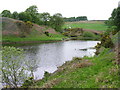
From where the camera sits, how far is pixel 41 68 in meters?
34.2

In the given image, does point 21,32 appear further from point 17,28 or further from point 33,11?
point 33,11

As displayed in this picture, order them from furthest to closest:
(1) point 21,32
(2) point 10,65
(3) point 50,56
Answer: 1. (1) point 21,32
2. (3) point 50,56
3. (2) point 10,65

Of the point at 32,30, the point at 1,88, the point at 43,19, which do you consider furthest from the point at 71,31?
the point at 1,88

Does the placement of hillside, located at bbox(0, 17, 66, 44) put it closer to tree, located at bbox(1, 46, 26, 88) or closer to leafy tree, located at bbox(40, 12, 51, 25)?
leafy tree, located at bbox(40, 12, 51, 25)

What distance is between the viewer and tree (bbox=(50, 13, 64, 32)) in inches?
5571

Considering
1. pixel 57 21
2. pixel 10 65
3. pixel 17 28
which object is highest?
pixel 57 21

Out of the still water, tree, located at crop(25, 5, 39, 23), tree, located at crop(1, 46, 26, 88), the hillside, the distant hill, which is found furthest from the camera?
tree, located at crop(25, 5, 39, 23)

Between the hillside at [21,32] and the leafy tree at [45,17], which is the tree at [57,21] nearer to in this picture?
the leafy tree at [45,17]

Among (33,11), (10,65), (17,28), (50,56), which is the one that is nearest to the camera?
(10,65)

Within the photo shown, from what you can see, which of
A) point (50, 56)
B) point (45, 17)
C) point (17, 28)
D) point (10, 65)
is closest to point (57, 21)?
point (45, 17)

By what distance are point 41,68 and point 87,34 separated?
373 feet

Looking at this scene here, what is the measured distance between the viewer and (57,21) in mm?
142875

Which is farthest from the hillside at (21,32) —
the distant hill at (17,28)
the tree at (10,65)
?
the tree at (10,65)

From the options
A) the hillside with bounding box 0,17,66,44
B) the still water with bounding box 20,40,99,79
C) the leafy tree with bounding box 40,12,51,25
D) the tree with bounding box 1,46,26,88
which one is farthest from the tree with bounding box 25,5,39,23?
the tree with bounding box 1,46,26,88
